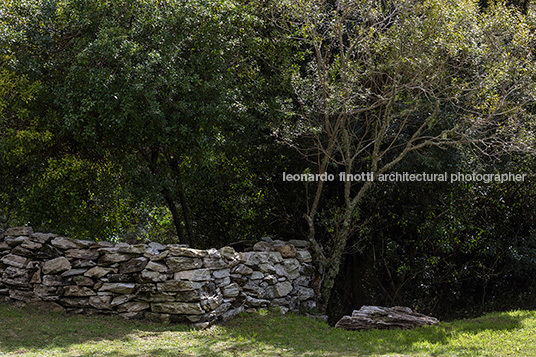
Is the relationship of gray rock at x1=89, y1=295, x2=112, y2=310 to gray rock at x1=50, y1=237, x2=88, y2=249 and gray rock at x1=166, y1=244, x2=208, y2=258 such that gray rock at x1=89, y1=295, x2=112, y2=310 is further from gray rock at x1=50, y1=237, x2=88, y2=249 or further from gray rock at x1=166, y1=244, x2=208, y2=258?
gray rock at x1=166, y1=244, x2=208, y2=258

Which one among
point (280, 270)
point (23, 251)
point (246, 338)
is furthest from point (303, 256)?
point (23, 251)

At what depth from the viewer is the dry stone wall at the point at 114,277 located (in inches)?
324

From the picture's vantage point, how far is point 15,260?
857 cm

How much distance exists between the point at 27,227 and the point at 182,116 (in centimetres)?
326

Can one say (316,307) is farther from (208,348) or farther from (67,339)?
(67,339)

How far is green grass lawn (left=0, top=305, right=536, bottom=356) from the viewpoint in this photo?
6.84 metres

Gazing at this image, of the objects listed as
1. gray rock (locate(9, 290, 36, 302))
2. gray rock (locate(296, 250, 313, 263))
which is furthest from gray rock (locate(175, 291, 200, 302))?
gray rock (locate(296, 250, 313, 263))

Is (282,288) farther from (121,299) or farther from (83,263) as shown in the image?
(83,263)

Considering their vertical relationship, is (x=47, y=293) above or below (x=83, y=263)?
below

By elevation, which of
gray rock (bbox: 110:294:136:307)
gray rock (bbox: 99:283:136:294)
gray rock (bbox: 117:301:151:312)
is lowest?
gray rock (bbox: 117:301:151:312)

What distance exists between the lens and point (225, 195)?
39.5 feet

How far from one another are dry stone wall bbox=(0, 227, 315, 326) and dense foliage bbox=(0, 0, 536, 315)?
2.14 feet

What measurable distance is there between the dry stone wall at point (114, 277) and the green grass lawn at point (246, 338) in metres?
0.26

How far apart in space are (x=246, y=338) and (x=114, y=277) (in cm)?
239
